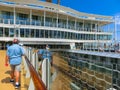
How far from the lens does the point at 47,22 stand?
45.0 meters

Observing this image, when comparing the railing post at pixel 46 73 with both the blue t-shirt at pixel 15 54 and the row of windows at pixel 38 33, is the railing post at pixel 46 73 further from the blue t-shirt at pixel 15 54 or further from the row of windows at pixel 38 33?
the row of windows at pixel 38 33

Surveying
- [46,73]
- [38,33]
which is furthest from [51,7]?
[46,73]

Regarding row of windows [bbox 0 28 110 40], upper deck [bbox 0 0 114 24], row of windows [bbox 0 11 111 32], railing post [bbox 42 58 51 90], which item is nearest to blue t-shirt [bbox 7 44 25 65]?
railing post [bbox 42 58 51 90]

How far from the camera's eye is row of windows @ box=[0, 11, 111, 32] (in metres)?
40.4

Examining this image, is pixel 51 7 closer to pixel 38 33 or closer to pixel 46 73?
pixel 38 33

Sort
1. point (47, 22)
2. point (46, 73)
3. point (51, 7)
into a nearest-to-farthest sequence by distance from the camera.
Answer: point (46, 73)
point (47, 22)
point (51, 7)

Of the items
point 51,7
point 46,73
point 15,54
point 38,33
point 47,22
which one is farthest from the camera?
point 51,7

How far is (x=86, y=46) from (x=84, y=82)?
43037mm

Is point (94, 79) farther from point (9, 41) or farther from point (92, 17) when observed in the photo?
point (92, 17)

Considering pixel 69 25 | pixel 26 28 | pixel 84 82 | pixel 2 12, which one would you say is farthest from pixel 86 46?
pixel 84 82

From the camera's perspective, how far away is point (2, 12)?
4059 centimetres

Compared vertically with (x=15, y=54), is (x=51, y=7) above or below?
above

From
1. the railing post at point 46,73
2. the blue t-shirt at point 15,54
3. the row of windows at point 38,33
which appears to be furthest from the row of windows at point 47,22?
the railing post at point 46,73

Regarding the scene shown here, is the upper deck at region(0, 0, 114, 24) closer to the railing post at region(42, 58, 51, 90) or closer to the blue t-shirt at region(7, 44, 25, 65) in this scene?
the blue t-shirt at region(7, 44, 25, 65)
